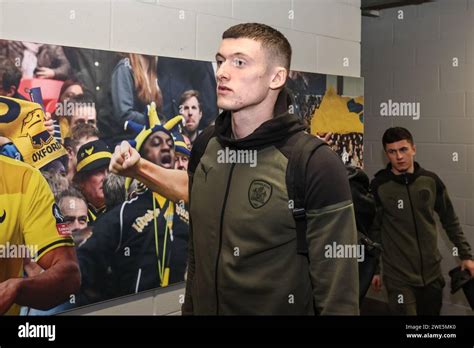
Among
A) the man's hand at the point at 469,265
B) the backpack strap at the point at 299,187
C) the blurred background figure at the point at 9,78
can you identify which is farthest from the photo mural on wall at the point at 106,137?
the man's hand at the point at 469,265

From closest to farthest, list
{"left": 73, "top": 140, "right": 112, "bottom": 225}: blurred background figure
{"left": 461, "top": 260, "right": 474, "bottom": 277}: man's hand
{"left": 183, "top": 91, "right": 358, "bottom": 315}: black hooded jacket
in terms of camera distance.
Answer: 1. {"left": 183, "top": 91, "right": 358, "bottom": 315}: black hooded jacket
2. {"left": 73, "top": 140, "right": 112, "bottom": 225}: blurred background figure
3. {"left": 461, "top": 260, "right": 474, "bottom": 277}: man's hand

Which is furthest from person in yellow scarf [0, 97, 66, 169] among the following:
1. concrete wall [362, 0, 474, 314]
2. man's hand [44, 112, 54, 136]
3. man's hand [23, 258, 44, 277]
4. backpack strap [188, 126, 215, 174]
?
concrete wall [362, 0, 474, 314]

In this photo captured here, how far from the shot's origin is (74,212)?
1.63 metres

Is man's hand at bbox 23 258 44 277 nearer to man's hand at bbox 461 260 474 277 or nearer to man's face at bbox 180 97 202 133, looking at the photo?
man's face at bbox 180 97 202 133

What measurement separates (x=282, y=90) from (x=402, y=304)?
65.4 inches

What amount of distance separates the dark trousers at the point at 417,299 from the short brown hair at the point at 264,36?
5.55ft

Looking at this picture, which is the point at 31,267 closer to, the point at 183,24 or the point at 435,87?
the point at 183,24

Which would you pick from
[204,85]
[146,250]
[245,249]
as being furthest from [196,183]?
[204,85]

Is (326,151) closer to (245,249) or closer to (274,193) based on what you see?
(274,193)

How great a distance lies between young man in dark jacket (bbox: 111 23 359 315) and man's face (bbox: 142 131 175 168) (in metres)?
0.41

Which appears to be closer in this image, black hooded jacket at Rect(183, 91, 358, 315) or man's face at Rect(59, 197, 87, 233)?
black hooded jacket at Rect(183, 91, 358, 315)

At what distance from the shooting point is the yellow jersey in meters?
1.48

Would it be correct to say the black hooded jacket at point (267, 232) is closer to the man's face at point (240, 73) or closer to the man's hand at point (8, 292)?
the man's face at point (240, 73)

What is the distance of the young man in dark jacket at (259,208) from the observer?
47.0 inches
